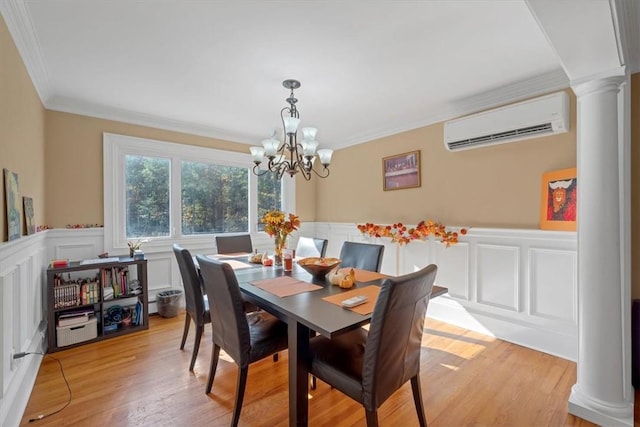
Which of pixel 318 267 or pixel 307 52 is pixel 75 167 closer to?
pixel 307 52

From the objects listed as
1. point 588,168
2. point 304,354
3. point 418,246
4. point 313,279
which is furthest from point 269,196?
point 588,168

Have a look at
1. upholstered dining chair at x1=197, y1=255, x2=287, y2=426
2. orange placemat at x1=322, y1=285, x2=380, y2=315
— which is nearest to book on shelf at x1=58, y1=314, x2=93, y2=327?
upholstered dining chair at x1=197, y1=255, x2=287, y2=426

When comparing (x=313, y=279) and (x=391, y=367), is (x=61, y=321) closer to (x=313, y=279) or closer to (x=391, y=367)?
(x=313, y=279)

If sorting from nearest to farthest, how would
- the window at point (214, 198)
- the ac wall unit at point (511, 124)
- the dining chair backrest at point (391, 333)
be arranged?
the dining chair backrest at point (391, 333) → the ac wall unit at point (511, 124) → the window at point (214, 198)

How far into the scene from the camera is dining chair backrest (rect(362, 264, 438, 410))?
1229mm

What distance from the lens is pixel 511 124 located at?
2553mm

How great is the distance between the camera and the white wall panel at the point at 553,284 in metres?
2.37

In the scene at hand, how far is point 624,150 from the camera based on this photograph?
1606 mm

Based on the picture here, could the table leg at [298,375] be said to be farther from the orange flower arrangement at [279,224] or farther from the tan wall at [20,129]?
the tan wall at [20,129]

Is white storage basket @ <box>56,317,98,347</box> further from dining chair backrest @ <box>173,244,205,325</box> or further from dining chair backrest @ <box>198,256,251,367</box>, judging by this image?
dining chair backrest @ <box>198,256,251,367</box>

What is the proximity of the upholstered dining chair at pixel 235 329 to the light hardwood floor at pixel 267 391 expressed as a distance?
0.23m

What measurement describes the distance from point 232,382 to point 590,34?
2892 millimetres

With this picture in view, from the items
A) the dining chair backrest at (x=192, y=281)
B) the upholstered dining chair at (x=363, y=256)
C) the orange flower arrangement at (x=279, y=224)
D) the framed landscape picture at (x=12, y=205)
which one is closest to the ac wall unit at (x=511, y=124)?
the upholstered dining chair at (x=363, y=256)

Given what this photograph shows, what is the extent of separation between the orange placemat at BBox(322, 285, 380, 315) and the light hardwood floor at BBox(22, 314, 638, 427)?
2.40 feet
